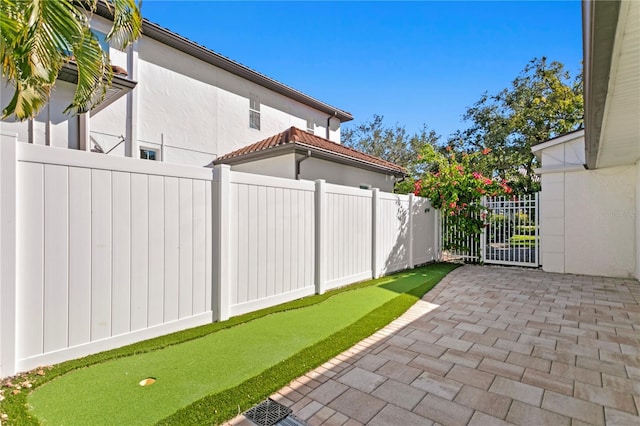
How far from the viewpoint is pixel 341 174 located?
10.7 meters

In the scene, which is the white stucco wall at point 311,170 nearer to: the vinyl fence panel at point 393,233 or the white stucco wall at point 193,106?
the white stucco wall at point 193,106

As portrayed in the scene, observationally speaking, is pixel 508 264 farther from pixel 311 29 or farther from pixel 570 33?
pixel 311 29

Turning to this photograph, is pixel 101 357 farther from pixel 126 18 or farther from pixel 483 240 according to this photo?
pixel 483 240

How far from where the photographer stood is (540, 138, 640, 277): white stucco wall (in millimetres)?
7809

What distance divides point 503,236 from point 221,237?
886cm

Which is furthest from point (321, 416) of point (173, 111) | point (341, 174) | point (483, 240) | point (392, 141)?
point (392, 141)

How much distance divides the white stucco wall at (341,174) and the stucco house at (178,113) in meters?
0.03

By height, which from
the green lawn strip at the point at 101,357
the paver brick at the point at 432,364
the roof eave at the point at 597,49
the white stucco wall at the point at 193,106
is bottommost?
the paver brick at the point at 432,364

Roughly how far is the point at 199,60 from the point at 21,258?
9.52 meters

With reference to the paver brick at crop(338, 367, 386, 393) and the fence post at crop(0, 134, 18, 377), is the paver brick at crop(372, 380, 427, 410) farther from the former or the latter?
the fence post at crop(0, 134, 18, 377)

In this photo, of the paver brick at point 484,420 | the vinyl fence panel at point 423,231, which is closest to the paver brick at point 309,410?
the paver brick at point 484,420

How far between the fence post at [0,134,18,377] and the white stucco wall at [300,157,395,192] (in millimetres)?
6896

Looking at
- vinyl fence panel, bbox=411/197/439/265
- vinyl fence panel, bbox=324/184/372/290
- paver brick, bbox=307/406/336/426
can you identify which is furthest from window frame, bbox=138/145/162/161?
paver brick, bbox=307/406/336/426

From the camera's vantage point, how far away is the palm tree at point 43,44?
2953 mm
